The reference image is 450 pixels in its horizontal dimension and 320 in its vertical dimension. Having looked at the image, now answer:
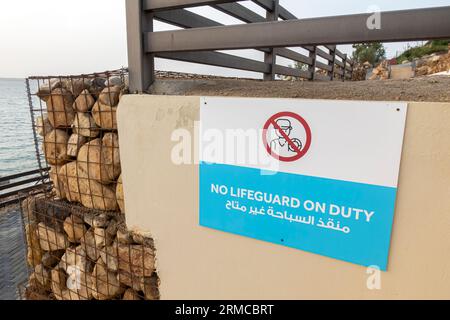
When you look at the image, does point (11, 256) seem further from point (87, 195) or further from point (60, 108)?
point (60, 108)

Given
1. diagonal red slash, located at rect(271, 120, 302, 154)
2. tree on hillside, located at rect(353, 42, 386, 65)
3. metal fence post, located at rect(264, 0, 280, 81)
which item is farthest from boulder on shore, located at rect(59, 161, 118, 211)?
tree on hillside, located at rect(353, 42, 386, 65)

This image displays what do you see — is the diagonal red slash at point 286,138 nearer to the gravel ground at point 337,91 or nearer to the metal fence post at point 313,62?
the gravel ground at point 337,91

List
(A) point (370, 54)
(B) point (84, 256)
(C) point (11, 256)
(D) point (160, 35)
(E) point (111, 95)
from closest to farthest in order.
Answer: (D) point (160, 35) < (E) point (111, 95) < (B) point (84, 256) < (C) point (11, 256) < (A) point (370, 54)

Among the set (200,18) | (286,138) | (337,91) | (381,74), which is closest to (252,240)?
(286,138)

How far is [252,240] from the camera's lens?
5.25 ft

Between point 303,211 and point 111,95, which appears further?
point 111,95

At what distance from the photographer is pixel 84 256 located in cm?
230

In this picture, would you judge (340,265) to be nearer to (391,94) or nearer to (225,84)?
(391,94)

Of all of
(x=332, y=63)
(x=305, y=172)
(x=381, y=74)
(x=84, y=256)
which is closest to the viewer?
(x=305, y=172)

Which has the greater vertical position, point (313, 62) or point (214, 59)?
point (313, 62)

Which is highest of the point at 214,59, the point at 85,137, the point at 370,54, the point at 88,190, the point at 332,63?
the point at 370,54

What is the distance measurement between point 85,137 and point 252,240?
148 cm

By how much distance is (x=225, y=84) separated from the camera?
75.3 inches

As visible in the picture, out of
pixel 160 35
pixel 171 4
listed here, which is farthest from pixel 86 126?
pixel 171 4
